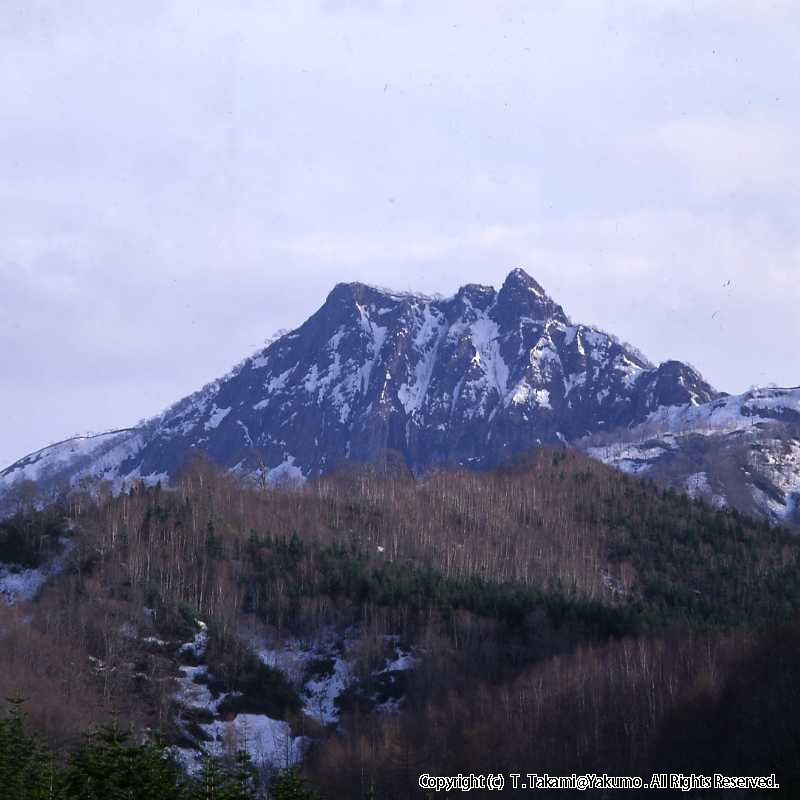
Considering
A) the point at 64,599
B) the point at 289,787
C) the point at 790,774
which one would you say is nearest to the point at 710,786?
the point at 790,774

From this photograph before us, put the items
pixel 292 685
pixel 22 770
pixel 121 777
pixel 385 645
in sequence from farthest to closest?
pixel 385 645 < pixel 292 685 < pixel 22 770 < pixel 121 777

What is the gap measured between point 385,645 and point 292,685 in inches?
437

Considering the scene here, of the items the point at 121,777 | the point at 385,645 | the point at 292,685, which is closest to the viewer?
the point at 121,777

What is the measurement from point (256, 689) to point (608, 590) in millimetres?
58418

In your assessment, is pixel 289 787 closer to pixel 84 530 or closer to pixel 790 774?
pixel 790 774

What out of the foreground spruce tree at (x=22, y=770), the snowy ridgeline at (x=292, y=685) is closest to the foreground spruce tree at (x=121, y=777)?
the foreground spruce tree at (x=22, y=770)

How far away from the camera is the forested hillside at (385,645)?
118312 mm

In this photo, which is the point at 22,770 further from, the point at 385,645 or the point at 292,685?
the point at 385,645

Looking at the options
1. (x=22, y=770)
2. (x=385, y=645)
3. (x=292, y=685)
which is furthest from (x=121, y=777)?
(x=385, y=645)

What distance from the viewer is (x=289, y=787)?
67.4 meters

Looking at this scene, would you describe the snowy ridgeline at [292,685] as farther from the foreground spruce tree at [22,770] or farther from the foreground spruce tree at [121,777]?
the foreground spruce tree at [121,777]

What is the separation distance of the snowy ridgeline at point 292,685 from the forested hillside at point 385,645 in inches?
12.6

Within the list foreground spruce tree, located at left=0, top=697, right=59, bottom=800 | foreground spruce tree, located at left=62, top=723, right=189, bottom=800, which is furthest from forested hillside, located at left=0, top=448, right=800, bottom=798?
foreground spruce tree, located at left=62, top=723, right=189, bottom=800

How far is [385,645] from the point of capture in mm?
155625
